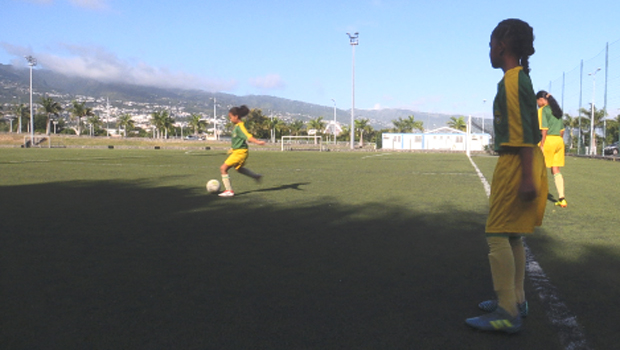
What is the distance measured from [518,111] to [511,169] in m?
0.32

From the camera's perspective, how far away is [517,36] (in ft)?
8.78

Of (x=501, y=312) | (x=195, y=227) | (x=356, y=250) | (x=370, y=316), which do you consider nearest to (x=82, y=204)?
(x=195, y=227)

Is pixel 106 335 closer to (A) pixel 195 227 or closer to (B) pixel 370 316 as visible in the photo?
(B) pixel 370 316

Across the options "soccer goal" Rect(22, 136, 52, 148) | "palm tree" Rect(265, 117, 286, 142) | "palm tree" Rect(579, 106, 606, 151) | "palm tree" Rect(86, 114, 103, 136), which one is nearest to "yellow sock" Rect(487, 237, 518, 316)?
"palm tree" Rect(579, 106, 606, 151)

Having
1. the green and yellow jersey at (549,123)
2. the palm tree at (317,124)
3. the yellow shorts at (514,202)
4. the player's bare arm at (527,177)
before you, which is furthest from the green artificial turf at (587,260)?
the palm tree at (317,124)

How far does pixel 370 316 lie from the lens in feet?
9.08

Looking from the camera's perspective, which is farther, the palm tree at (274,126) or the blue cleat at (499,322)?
the palm tree at (274,126)

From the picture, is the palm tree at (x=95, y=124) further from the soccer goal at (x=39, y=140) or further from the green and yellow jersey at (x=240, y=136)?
the green and yellow jersey at (x=240, y=136)

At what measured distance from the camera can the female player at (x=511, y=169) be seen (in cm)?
260

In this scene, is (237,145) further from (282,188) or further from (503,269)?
(503,269)

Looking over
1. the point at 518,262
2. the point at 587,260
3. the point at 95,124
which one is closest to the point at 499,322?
the point at 518,262

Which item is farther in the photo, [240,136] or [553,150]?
[240,136]

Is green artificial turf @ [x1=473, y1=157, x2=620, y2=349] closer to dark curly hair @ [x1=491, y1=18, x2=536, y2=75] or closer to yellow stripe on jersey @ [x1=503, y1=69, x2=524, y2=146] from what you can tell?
yellow stripe on jersey @ [x1=503, y1=69, x2=524, y2=146]

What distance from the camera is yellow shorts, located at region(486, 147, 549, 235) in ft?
8.70
